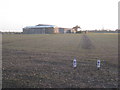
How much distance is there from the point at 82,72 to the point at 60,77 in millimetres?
1453

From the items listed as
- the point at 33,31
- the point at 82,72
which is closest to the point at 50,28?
the point at 33,31

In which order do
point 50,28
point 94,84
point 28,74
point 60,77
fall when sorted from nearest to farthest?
1. point 94,84
2. point 60,77
3. point 28,74
4. point 50,28

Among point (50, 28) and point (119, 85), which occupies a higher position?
point (50, 28)

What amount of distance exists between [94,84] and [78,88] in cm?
82

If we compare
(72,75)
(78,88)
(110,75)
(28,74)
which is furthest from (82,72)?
(28,74)

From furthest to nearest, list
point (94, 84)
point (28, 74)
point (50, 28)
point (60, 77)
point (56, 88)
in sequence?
point (50, 28), point (28, 74), point (60, 77), point (94, 84), point (56, 88)

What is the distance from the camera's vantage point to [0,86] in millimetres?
6184

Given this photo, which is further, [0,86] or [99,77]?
[99,77]

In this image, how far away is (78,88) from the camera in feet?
19.5

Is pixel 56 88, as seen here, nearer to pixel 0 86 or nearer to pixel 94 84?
pixel 94 84

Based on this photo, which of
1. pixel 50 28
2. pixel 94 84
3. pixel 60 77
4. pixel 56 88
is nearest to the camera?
pixel 56 88

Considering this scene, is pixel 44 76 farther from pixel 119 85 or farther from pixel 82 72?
pixel 119 85

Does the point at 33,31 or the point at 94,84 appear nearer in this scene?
the point at 94,84

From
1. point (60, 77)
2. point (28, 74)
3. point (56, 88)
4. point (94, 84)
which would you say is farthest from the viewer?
point (28, 74)
